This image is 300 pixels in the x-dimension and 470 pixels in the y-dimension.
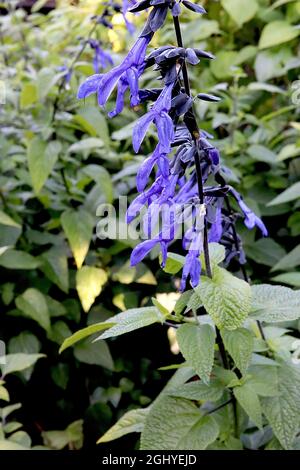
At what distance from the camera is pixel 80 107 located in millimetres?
A: 1886

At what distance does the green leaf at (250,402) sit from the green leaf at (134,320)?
0.64 ft

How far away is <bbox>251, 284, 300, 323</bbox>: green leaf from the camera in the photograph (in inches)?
40.6

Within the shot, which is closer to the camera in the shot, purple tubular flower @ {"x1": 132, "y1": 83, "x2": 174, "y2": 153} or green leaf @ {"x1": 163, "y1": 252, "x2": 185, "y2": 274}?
purple tubular flower @ {"x1": 132, "y1": 83, "x2": 174, "y2": 153}

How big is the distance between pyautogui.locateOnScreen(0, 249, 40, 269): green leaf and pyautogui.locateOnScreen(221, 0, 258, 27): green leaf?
133 centimetres

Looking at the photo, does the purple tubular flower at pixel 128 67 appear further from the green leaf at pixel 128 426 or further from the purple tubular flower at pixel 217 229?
the green leaf at pixel 128 426

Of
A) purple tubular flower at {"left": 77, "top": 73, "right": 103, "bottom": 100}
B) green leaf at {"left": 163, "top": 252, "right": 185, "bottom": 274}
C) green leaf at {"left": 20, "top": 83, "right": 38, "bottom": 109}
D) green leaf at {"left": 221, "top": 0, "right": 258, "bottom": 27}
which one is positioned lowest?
green leaf at {"left": 163, "top": 252, "right": 185, "bottom": 274}

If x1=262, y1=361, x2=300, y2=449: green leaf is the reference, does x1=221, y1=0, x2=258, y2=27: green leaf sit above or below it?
above

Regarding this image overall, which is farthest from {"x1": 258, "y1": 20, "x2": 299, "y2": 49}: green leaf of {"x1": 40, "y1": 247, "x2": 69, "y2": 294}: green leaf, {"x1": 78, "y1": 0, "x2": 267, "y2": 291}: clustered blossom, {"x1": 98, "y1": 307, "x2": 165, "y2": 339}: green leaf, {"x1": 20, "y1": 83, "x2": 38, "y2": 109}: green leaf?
{"x1": 98, "y1": 307, "x2": 165, "y2": 339}: green leaf

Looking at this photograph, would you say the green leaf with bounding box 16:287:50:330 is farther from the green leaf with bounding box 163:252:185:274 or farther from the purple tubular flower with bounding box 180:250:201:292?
the purple tubular flower with bounding box 180:250:201:292

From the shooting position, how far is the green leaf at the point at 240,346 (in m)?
1.01
